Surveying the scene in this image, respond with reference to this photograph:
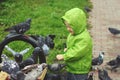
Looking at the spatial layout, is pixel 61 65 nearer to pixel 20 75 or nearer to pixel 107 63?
pixel 20 75

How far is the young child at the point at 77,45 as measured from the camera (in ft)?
19.6

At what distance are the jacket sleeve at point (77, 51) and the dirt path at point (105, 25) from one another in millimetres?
2078

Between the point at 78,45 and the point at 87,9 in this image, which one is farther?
the point at 87,9

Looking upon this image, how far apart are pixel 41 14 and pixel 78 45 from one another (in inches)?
235

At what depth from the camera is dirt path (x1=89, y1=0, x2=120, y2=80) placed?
369 inches

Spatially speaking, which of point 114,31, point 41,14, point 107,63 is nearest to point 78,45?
point 107,63

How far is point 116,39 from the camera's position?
1033 cm

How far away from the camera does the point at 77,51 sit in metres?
5.98

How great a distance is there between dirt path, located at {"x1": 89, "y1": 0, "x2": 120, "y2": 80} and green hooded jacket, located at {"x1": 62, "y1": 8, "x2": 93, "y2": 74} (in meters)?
1.87

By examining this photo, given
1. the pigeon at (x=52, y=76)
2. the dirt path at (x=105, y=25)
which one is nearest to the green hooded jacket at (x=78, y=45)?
the pigeon at (x=52, y=76)

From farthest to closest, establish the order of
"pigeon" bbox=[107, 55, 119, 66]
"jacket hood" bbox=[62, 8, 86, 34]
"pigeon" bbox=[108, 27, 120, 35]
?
"pigeon" bbox=[108, 27, 120, 35] < "pigeon" bbox=[107, 55, 119, 66] < "jacket hood" bbox=[62, 8, 86, 34]

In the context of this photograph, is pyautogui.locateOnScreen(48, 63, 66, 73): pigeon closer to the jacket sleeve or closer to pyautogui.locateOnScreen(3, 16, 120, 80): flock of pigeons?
pyautogui.locateOnScreen(3, 16, 120, 80): flock of pigeons

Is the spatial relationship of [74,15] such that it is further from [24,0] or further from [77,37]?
[24,0]

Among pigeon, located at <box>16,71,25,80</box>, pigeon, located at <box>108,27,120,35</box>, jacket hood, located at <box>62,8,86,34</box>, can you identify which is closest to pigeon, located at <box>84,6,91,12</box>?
pigeon, located at <box>108,27,120,35</box>
